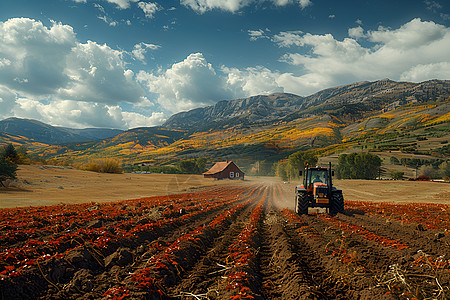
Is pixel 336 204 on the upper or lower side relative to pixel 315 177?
lower

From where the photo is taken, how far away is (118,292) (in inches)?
177

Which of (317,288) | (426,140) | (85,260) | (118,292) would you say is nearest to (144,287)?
(118,292)

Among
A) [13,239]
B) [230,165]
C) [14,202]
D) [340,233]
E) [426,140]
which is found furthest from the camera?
[426,140]

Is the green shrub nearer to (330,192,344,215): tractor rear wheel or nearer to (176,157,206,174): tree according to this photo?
(176,157,206,174): tree

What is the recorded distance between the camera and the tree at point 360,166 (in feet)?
240

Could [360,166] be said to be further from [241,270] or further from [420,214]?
[241,270]

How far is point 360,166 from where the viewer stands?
74.6m

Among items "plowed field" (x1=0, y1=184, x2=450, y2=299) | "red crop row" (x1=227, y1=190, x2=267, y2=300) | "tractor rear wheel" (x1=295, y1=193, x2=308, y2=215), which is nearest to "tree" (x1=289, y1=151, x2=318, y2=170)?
"tractor rear wheel" (x1=295, y1=193, x2=308, y2=215)

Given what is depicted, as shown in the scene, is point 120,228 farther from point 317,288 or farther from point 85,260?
point 317,288

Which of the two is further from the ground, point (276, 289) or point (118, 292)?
point (118, 292)

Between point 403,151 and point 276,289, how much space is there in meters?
118

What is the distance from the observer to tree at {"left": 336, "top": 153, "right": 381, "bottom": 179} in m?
73.2

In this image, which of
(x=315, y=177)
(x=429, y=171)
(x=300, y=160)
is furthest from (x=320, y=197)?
(x=429, y=171)

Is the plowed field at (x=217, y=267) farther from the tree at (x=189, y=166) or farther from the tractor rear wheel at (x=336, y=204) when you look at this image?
the tree at (x=189, y=166)
